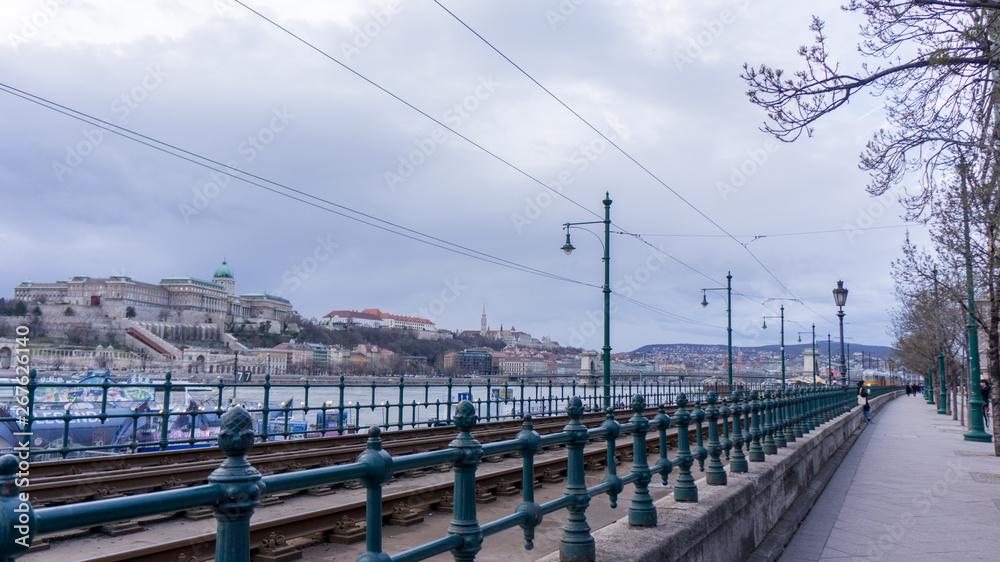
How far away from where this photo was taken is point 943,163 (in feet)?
32.8

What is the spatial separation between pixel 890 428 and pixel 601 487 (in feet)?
86.0

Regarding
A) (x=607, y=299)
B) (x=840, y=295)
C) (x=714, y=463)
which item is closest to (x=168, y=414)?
(x=714, y=463)

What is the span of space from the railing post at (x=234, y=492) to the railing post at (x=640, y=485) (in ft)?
11.7

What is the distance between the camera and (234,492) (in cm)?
202

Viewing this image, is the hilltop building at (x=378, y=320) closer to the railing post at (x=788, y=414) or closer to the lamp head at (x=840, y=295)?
the lamp head at (x=840, y=295)

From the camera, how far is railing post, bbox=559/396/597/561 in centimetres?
428

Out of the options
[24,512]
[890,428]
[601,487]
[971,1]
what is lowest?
[890,428]

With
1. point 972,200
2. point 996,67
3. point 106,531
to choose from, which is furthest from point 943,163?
point 106,531

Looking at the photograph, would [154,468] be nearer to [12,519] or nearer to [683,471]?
[683,471]

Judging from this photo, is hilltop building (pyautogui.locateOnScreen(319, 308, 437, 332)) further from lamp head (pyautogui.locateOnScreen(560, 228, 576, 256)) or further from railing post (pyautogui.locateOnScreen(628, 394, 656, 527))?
railing post (pyautogui.locateOnScreen(628, 394, 656, 527))

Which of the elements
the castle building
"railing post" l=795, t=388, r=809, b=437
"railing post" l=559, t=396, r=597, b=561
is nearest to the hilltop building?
the castle building

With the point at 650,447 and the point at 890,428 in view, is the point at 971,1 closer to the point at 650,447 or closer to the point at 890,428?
the point at 650,447

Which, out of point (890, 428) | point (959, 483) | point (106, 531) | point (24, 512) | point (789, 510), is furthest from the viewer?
point (890, 428)

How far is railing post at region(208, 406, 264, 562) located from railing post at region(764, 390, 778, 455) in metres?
9.06
